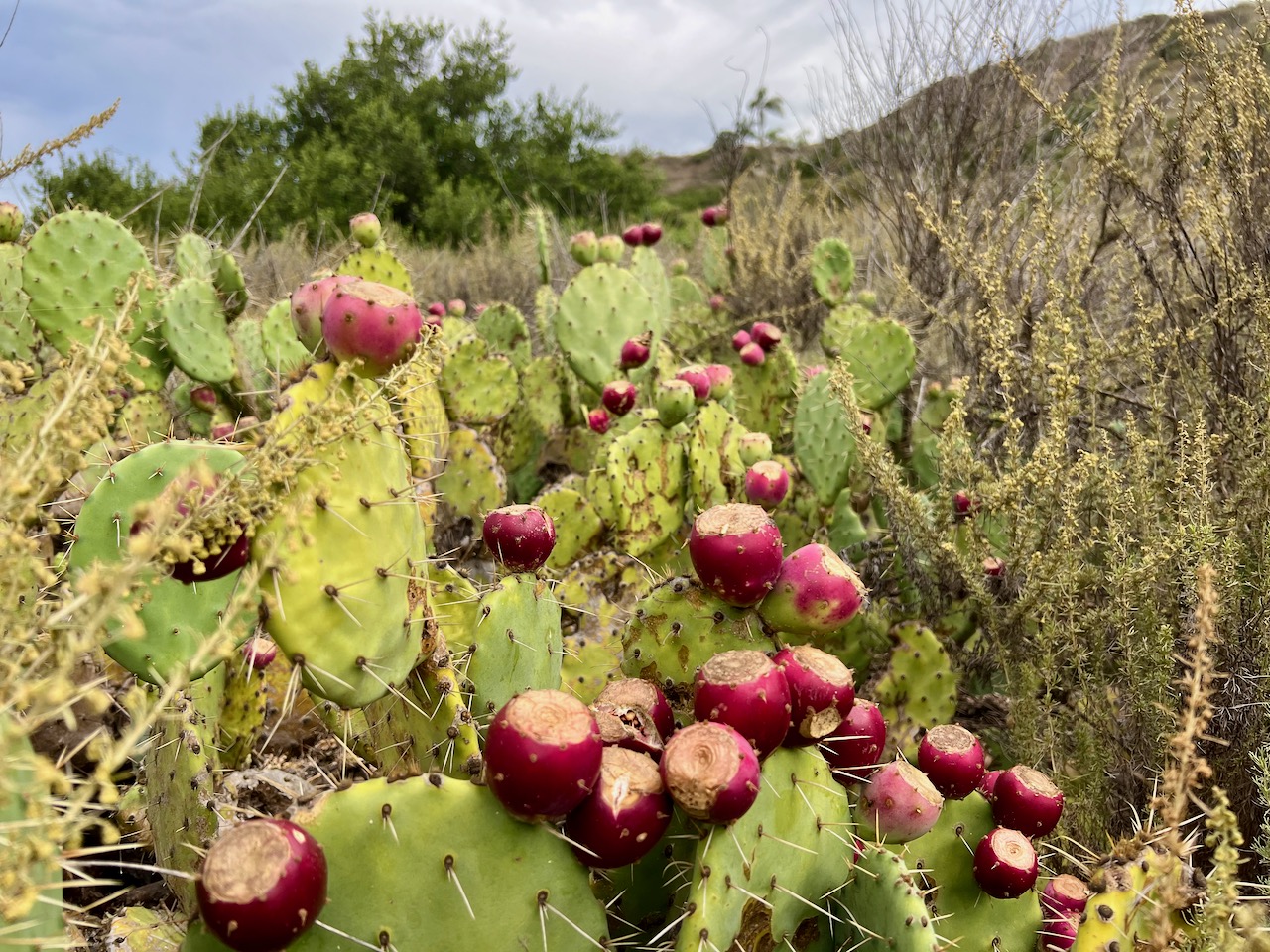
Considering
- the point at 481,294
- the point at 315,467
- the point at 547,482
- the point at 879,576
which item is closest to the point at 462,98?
the point at 481,294

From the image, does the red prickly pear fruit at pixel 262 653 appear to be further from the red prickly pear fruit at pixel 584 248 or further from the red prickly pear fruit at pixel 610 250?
the red prickly pear fruit at pixel 610 250

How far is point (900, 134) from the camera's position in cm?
476

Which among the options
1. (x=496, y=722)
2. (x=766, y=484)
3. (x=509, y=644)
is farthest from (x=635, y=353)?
(x=496, y=722)

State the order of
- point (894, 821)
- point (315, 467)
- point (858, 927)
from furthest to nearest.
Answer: point (894, 821), point (858, 927), point (315, 467)

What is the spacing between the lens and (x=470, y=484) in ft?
9.87

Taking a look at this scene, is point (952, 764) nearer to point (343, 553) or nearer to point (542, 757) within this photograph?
point (542, 757)

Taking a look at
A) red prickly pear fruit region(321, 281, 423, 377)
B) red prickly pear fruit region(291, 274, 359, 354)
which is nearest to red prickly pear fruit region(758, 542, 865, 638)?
red prickly pear fruit region(321, 281, 423, 377)

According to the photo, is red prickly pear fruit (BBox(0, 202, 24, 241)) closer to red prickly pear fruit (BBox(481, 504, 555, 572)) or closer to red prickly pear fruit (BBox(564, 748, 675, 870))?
red prickly pear fruit (BBox(481, 504, 555, 572))

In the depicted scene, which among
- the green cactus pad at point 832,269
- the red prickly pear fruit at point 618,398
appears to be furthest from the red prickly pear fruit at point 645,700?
the green cactus pad at point 832,269

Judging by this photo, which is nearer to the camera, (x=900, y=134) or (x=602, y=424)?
(x=602, y=424)

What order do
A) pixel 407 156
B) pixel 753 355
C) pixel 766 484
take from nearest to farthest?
pixel 766 484 < pixel 753 355 < pixel 407 156

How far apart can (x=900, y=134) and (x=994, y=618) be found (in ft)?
11.7

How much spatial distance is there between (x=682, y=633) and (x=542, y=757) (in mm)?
544

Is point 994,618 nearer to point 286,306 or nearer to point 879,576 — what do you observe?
point 879,576
